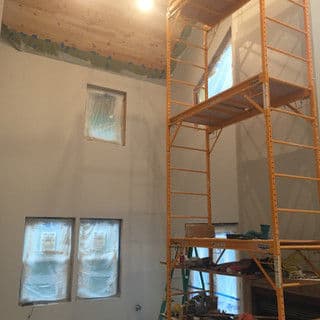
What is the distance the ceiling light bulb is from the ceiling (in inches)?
2.8

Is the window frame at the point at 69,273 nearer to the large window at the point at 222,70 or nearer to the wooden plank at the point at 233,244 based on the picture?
the wooden plank at the point at 233,244

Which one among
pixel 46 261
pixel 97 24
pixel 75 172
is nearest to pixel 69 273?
pixel 46 261

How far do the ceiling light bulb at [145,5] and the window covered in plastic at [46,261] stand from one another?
323 centimetres

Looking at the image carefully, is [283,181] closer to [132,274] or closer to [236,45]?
[236,45]

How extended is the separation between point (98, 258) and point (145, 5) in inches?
146

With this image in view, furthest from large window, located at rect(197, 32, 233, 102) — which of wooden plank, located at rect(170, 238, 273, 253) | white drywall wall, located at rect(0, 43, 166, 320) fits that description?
wooden plank, located at rect(170, 238, 273, 253)

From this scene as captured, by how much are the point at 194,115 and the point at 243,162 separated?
92 cm

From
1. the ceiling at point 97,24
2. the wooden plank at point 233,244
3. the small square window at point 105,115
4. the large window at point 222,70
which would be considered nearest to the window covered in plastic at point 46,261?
the small square window at point 105,115

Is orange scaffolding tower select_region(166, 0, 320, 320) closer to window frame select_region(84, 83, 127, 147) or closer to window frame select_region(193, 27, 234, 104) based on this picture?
window frame select_region(193, 27, 234, 104)

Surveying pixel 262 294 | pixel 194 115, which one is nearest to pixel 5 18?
pixel 194 115

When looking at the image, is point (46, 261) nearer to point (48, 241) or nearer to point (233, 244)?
point (48, 241)

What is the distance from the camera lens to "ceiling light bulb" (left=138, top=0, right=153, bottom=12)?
16.5ft

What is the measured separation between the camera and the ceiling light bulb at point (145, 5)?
5.04 m

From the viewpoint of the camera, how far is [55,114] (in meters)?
5.13
